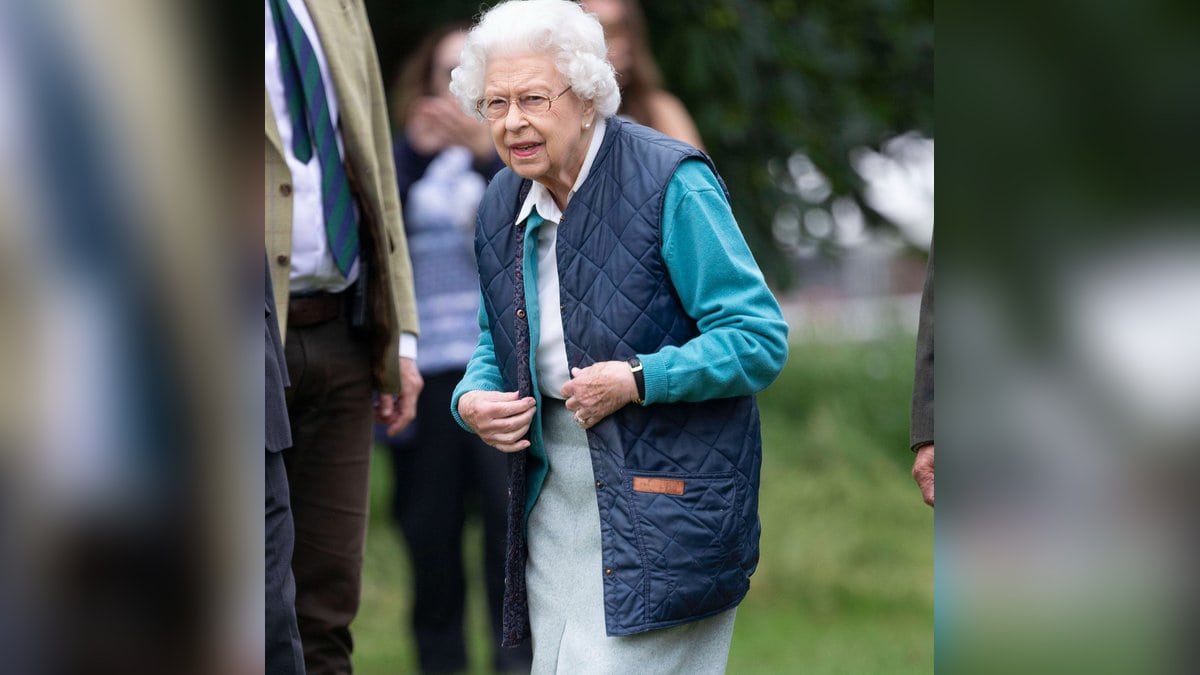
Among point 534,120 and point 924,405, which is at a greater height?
point 534,120

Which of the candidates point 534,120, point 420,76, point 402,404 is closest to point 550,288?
point 534,120

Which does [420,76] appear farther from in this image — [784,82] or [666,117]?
[784,82]

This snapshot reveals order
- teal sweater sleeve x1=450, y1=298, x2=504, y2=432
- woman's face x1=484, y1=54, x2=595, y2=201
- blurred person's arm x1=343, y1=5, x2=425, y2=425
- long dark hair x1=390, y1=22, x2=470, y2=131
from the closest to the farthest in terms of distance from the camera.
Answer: woman's face x1=484, y1=54, x2=595, y2=201, teal sweater sleeve x1=450, y1=298, x2=504, y2=432, blurred person's arm x1=343, y1=5, x2=425, y2=425, long dark hair x1=390, y1=22, x2=470, y2=131

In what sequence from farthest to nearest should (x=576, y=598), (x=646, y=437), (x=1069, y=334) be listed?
(x=576, y=598)
(x=646, y=437)
(x=1069, y=334)

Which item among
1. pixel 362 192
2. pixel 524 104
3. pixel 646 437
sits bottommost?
pixel 646 437

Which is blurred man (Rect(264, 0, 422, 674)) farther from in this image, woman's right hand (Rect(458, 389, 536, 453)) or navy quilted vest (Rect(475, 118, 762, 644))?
navy quilted vest (Rect(475, 118, 762, 644))

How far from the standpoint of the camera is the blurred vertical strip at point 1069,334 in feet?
6.40

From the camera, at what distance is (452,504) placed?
5676mm

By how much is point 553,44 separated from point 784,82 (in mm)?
5293

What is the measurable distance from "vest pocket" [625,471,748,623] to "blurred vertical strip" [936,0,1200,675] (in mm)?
991

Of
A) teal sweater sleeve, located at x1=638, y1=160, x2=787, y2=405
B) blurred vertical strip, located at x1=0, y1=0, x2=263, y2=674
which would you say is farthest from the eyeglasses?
blurred vertical strip, located at x1=0, y1=0, x2=263, y2=674

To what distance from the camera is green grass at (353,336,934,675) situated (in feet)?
21.6

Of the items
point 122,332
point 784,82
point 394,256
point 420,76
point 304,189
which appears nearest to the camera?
point 122,332

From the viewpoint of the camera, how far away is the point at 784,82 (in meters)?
8.35
